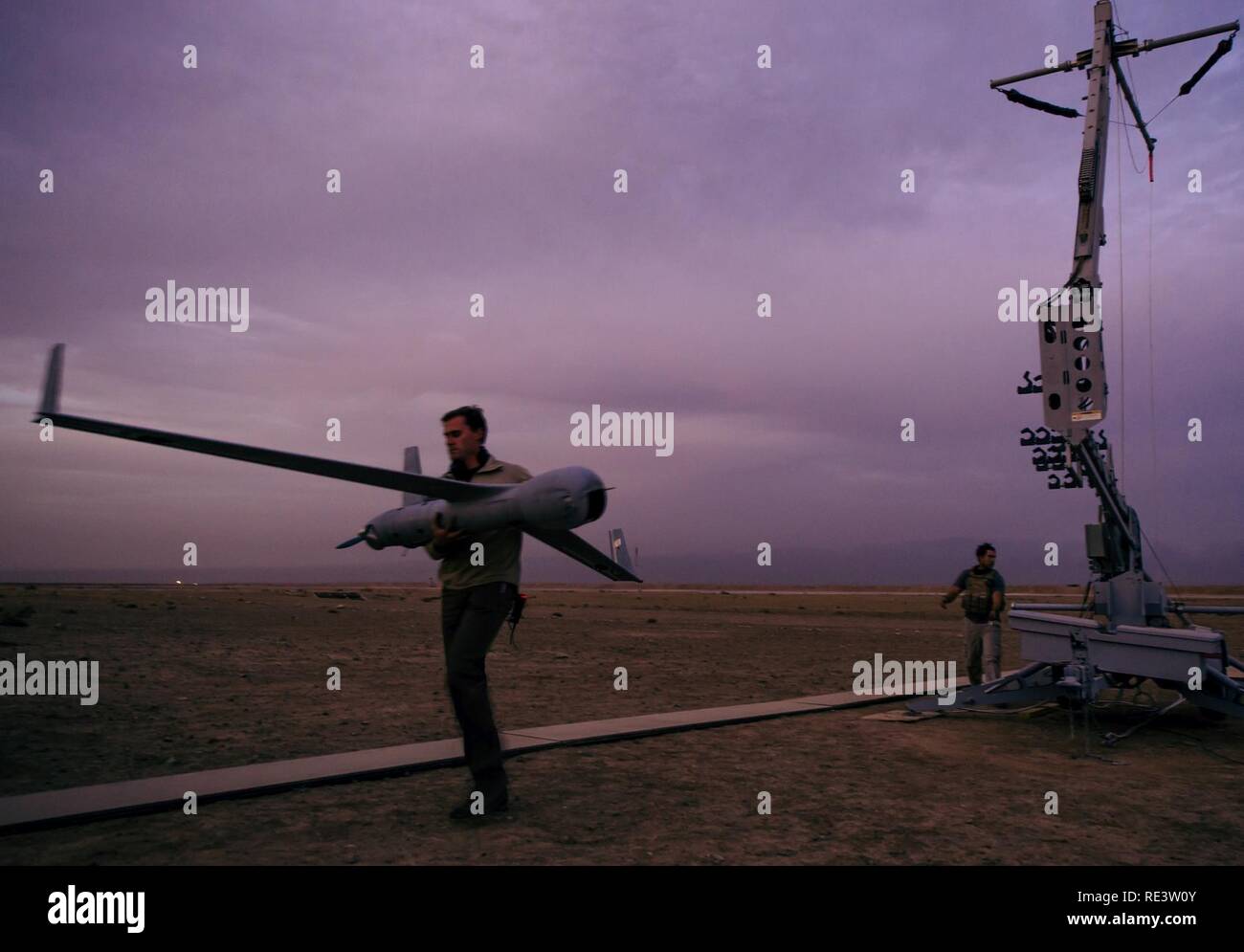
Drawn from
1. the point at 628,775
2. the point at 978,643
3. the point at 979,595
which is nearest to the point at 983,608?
the point at 979,595

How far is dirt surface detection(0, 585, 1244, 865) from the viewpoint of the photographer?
5.04 m

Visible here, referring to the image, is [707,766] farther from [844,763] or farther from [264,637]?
[264,637]

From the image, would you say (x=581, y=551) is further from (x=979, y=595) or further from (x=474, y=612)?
(x=979, y=595)

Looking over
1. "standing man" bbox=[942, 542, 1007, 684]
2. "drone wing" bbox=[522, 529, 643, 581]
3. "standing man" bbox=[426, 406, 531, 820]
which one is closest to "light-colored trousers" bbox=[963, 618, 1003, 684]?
"standing man" bbox=[942, 542, 1007, 684]

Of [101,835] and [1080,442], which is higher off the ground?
[1080,442]

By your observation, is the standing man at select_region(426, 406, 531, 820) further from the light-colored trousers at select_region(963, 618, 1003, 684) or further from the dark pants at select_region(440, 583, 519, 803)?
the light-colored trousers at select_region(963, 618, 1003, 684)

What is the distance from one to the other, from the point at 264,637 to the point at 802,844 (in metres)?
17.2

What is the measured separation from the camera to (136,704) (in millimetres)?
9938

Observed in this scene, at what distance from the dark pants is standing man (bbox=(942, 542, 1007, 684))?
8.08 meters

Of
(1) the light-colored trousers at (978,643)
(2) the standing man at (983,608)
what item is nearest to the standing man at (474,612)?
(2) the standing man at (983,608)

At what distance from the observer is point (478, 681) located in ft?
18.4

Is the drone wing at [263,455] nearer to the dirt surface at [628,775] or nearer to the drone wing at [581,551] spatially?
the drone wing at [581,551]

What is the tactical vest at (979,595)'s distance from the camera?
12.0 metres
